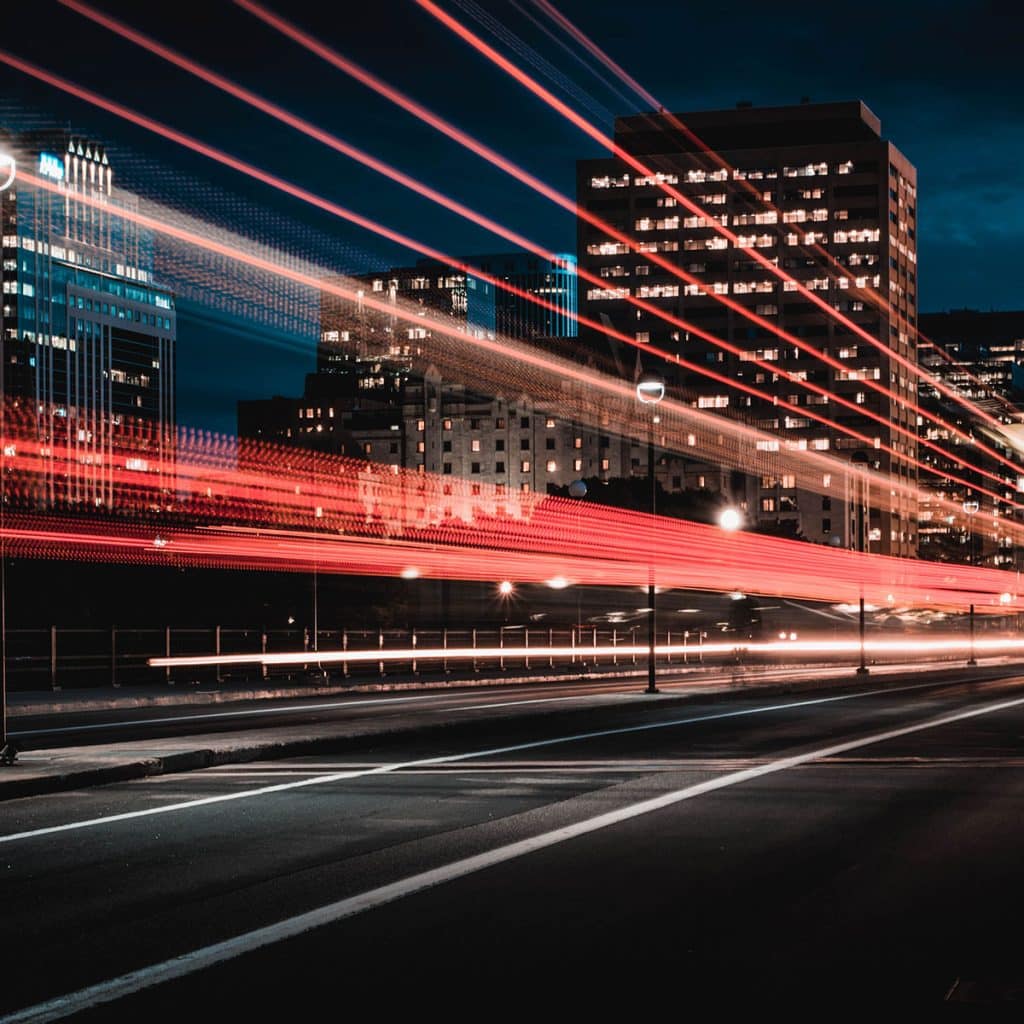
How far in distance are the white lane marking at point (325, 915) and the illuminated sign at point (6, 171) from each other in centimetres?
929

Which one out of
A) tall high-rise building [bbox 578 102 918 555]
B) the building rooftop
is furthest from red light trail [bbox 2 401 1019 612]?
the building rooftop

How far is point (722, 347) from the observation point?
644 feet

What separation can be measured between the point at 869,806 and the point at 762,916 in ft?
17.0

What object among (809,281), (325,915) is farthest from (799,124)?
(325,915)

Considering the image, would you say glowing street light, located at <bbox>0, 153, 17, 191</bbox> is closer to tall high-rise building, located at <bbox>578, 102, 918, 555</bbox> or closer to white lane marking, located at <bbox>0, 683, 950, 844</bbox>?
white lane marking, located at <bbox>0, 683, 950, 844</bbox>

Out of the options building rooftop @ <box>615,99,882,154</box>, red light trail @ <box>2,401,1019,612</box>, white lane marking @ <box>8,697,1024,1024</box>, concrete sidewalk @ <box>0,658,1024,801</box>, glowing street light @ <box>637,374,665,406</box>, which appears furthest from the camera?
building rooftop @ <box>615,99,882,154</box>

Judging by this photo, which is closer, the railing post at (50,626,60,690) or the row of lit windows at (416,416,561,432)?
the railing post at (50,626,60,690)

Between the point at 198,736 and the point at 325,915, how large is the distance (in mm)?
11562

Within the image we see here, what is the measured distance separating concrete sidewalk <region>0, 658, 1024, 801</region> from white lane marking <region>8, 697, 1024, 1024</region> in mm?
5634

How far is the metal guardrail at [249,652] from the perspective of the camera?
125 feet

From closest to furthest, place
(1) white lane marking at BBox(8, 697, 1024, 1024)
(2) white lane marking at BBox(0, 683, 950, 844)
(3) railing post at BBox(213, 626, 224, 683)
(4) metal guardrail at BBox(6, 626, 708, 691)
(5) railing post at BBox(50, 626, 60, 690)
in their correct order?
1. (1) white lane marking at BBox(8, 697, 1024, 1024)
2. (2) white lane marking at BBox(0, 683, 950, 844)
3. (5) railing post at BBox(50, 626, 60, 690)
4. (4) metal guardrail at BBox(6, 626, 708, 691)
5. (3) railing post at BBox(213, 626, 224, 683)

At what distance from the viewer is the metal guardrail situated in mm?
37969

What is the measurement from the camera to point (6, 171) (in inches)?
635

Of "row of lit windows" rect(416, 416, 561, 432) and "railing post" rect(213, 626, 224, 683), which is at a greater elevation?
"row of lit windows" rect(416, 416, 561, 432)
